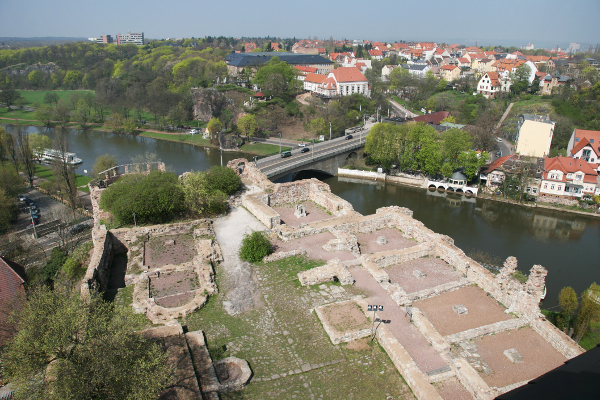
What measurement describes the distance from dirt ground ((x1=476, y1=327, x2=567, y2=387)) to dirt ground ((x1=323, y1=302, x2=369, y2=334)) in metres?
5.31

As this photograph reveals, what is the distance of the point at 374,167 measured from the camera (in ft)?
226

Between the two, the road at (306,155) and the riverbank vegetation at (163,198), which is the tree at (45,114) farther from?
the riverbank vegetation at (163,198)

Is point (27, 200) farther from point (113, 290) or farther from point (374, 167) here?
point (374, 167)

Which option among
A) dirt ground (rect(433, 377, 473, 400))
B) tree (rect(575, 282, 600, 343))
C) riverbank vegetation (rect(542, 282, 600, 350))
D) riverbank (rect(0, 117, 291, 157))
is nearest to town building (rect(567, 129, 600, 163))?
riverbank vegetation (rect(542, 282, 600, 350))

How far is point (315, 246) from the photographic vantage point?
26.7m

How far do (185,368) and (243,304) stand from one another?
17.6 ft

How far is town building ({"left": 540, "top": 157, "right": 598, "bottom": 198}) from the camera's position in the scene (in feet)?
176

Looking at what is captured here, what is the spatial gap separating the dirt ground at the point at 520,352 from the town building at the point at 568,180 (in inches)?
1662

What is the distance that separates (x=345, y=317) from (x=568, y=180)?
49.6m

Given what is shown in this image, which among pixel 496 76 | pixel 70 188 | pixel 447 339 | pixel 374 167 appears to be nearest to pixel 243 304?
pixel 447 339

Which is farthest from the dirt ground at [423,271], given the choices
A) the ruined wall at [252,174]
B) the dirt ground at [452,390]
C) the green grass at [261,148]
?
the green grass at [261,148]

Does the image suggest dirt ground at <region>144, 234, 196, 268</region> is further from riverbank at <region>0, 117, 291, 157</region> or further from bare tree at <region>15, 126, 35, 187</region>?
riverbank at <region>0, 117, 291, 157</region>

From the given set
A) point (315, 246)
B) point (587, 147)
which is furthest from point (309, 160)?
point (587, 147)

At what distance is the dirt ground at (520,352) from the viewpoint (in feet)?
54.7
